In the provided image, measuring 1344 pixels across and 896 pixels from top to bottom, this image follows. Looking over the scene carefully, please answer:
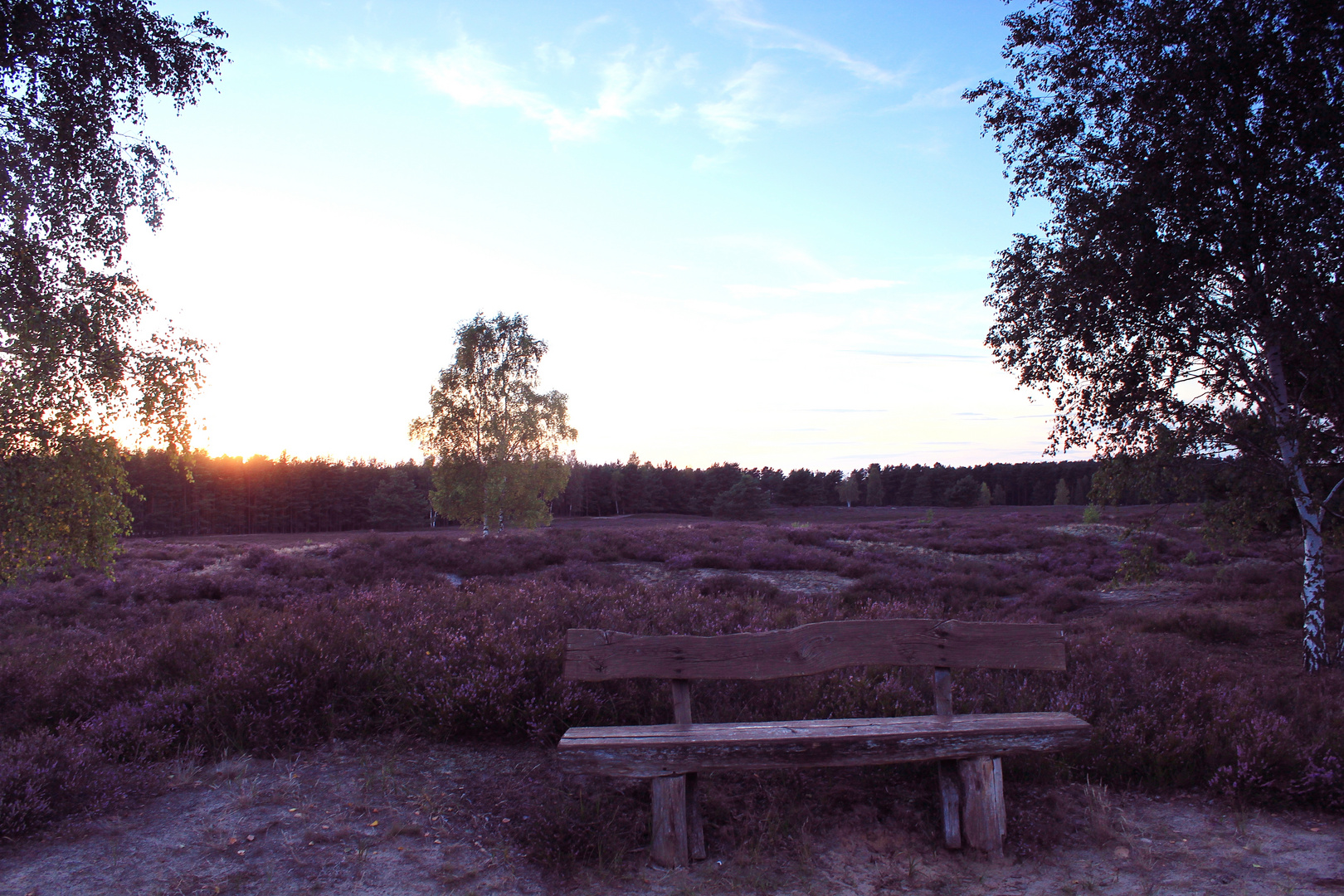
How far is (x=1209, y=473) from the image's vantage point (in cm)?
839

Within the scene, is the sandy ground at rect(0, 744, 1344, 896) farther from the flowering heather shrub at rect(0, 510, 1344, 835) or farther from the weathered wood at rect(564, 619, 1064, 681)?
the weathered wood at rect(564, 619, 1064, 681)

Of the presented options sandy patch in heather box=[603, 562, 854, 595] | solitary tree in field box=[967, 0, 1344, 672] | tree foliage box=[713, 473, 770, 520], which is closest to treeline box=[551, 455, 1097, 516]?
tree foliage box=[713, 473, 770, 520]

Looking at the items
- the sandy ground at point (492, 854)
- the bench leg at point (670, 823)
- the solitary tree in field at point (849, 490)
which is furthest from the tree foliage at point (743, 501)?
the bench leg at point (670, 823)

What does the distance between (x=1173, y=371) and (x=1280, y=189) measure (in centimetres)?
221

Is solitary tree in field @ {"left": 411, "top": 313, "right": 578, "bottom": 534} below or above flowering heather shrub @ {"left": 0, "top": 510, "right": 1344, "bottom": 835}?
above

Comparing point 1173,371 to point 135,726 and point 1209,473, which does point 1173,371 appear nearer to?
point 1209,473

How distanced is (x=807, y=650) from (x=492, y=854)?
6.63 feet

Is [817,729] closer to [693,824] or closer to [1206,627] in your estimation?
[693,824]

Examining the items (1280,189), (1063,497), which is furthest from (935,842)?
(1063,497)

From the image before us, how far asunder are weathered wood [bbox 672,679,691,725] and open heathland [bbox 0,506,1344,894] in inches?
24.3

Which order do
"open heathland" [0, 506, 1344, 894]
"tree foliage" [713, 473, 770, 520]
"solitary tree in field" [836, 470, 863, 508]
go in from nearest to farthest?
"open heathland" [0, 506, 1344, 894] → "tree foliage" [713, 473, 770, 520] → "solitary tree in field" [836, 470, 863, 508]

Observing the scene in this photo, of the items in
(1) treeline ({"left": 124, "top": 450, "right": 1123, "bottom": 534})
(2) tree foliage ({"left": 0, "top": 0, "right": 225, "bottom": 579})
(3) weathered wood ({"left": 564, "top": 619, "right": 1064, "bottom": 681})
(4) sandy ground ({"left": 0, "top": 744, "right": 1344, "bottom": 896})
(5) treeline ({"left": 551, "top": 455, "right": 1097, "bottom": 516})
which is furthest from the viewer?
(5) treeline ({"left": 551, "top": 455, "right": 1097, "bottom": 516})

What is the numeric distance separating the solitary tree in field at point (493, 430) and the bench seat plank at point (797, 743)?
2686 cm

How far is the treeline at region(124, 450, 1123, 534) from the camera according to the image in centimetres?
6619
